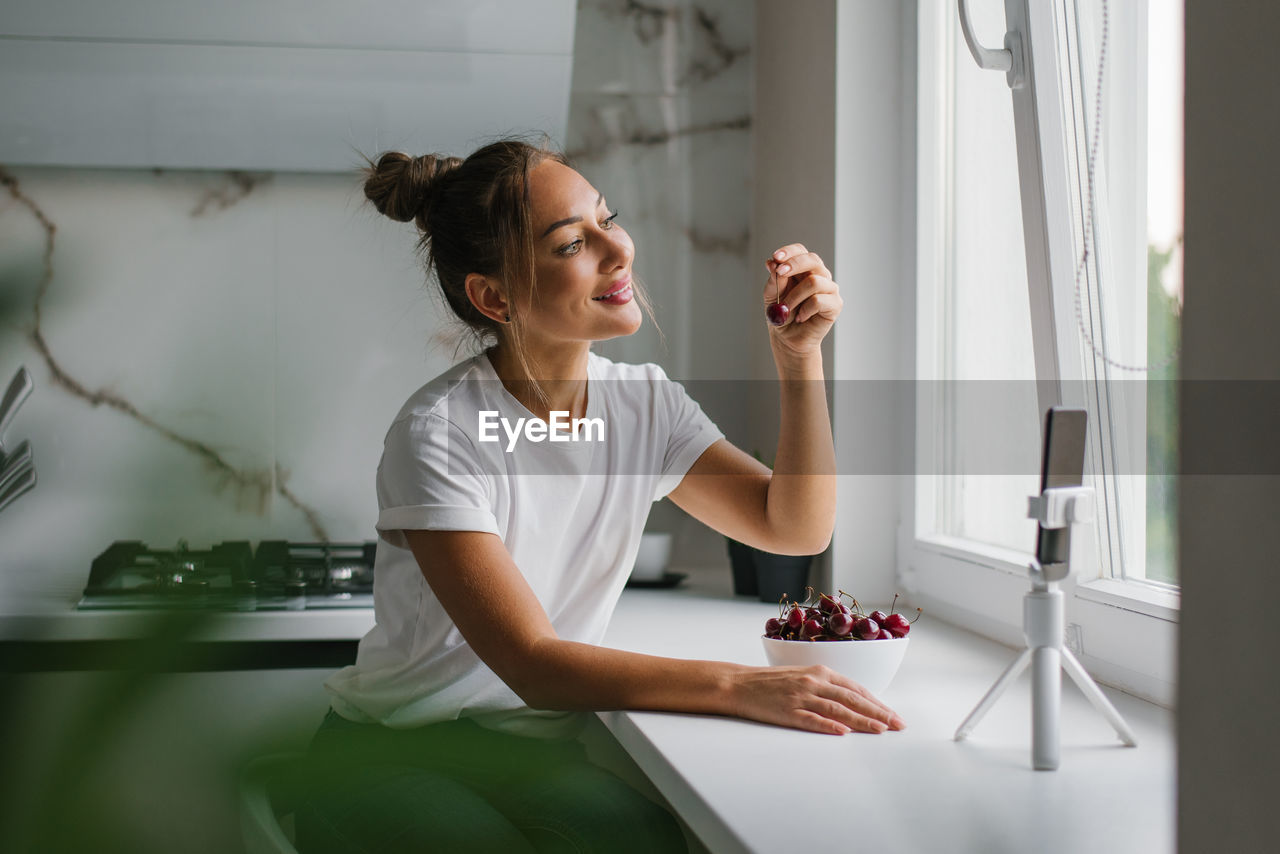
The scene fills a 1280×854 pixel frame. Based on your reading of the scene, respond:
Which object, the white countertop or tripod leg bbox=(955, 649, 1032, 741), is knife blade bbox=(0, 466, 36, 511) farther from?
tripod leg bbox=(955, 649, 1032, 741)

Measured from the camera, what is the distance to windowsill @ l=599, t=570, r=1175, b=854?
685 millimetres

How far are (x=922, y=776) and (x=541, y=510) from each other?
0.55 m

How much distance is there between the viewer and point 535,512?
1.21 meters

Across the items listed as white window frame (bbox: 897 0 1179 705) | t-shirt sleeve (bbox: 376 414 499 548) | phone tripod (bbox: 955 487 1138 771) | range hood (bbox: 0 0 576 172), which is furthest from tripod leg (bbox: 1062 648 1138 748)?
range hood (bbox: 0 0 576 172)

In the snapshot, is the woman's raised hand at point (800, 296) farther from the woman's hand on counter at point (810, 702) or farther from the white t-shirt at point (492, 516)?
the woman's hand on counter at point (810, 702)

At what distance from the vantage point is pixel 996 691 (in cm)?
86

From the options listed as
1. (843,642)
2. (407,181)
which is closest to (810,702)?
(843,642)

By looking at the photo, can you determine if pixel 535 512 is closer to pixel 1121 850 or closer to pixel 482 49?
Result: pixel 1121 850

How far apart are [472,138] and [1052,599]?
1.41 m

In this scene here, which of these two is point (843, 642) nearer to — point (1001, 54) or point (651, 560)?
point (1001, 54)

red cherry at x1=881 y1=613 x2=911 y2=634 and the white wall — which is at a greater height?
the white wall

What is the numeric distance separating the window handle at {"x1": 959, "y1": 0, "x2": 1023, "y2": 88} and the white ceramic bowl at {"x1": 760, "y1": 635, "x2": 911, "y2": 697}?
0.66m

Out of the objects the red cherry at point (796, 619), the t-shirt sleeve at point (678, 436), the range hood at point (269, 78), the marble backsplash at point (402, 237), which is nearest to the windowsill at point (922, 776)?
the red cherry at point (796, 619)

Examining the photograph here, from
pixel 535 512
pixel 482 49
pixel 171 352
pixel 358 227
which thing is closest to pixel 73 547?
pixel 171 352
